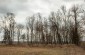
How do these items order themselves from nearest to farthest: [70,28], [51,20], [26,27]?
[70,28], [51,20], [26,27]

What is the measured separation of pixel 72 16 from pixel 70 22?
16.7ft

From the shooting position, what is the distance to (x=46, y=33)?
3214 inches

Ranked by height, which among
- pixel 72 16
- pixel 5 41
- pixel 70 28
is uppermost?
pixel 72 16

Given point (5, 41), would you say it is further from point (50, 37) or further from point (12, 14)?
point (50, 37)

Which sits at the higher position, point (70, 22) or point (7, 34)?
point (70, 22)

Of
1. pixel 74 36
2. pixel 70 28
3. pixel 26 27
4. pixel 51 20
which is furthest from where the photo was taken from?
pixel 26 27

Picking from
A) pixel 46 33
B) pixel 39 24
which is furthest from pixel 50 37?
pixel 39 24

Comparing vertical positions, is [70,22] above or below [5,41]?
above

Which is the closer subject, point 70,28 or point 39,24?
point 70,28

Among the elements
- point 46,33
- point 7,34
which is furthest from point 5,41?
point 46,33

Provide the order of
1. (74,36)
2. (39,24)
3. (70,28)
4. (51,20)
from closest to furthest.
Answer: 1. (74,36)
2. (70,28)
3. (51,20)
4. (39,24)

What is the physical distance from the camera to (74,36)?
211ft

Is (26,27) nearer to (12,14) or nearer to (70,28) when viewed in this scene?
(12,14)

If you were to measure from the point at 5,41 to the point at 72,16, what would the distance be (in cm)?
3060
